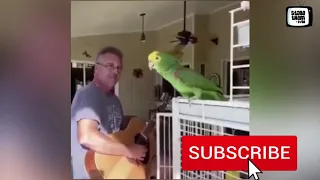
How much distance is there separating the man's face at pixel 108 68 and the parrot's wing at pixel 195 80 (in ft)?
0.81

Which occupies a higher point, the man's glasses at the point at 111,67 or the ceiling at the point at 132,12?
the ceiling at the point at 132,12

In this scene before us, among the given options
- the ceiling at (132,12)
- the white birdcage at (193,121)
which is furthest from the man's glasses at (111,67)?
the white birdcage at (193,121)

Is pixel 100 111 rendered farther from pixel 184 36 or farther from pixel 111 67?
pixel 184 36

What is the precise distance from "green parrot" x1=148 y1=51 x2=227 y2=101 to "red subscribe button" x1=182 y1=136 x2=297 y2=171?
578 millimetres

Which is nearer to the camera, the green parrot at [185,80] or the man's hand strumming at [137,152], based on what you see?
the green parrot at [185,80]

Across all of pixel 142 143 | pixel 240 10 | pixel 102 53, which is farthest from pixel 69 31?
pixel 142 143

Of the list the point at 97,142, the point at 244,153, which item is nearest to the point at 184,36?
the point at 97,142

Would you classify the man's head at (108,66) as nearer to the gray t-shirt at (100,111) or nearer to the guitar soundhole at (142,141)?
the gray t-shirt at (100,111)

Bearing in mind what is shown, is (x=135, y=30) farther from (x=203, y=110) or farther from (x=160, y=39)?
(x=203, y=110)

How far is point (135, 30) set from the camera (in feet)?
5.21

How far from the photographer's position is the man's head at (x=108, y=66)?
159 cm

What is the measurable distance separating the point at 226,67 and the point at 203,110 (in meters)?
0.21

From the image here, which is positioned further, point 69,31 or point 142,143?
point 142,143

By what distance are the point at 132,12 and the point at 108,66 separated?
0.26 meters
